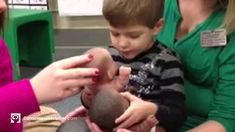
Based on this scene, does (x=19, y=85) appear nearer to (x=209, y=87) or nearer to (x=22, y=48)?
(x=209, y=87)

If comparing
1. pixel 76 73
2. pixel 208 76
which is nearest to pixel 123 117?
pixel 76 73

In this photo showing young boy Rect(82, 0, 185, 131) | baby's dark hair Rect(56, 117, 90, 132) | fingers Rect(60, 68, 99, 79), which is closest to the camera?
fingers Rect(60, 68, 99, 79)

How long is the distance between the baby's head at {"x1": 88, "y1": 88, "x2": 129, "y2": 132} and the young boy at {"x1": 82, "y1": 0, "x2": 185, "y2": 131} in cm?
16

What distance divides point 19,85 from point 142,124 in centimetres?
24

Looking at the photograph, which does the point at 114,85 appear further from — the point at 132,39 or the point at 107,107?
the point at 132,39

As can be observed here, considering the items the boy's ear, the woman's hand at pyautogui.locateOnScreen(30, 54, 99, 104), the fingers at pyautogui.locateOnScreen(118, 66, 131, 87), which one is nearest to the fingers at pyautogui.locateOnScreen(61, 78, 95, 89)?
the woman's hand at pyautogui.locateOnScreen(30, 54, 99, 104)

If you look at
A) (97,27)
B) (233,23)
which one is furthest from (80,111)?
(97,27)

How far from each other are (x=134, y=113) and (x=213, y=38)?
330 mm

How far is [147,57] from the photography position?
1.00m

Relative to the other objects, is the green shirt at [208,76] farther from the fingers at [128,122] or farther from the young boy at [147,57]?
the fingers at [128,122]

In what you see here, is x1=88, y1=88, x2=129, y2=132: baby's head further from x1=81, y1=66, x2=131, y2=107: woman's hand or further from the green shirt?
the green shirt

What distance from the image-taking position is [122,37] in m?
0.97

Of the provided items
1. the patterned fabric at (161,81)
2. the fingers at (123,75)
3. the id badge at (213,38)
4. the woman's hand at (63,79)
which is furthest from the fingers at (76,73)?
the id badge at (213,38)

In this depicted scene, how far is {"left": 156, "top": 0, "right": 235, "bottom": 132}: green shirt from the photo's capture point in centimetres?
102
